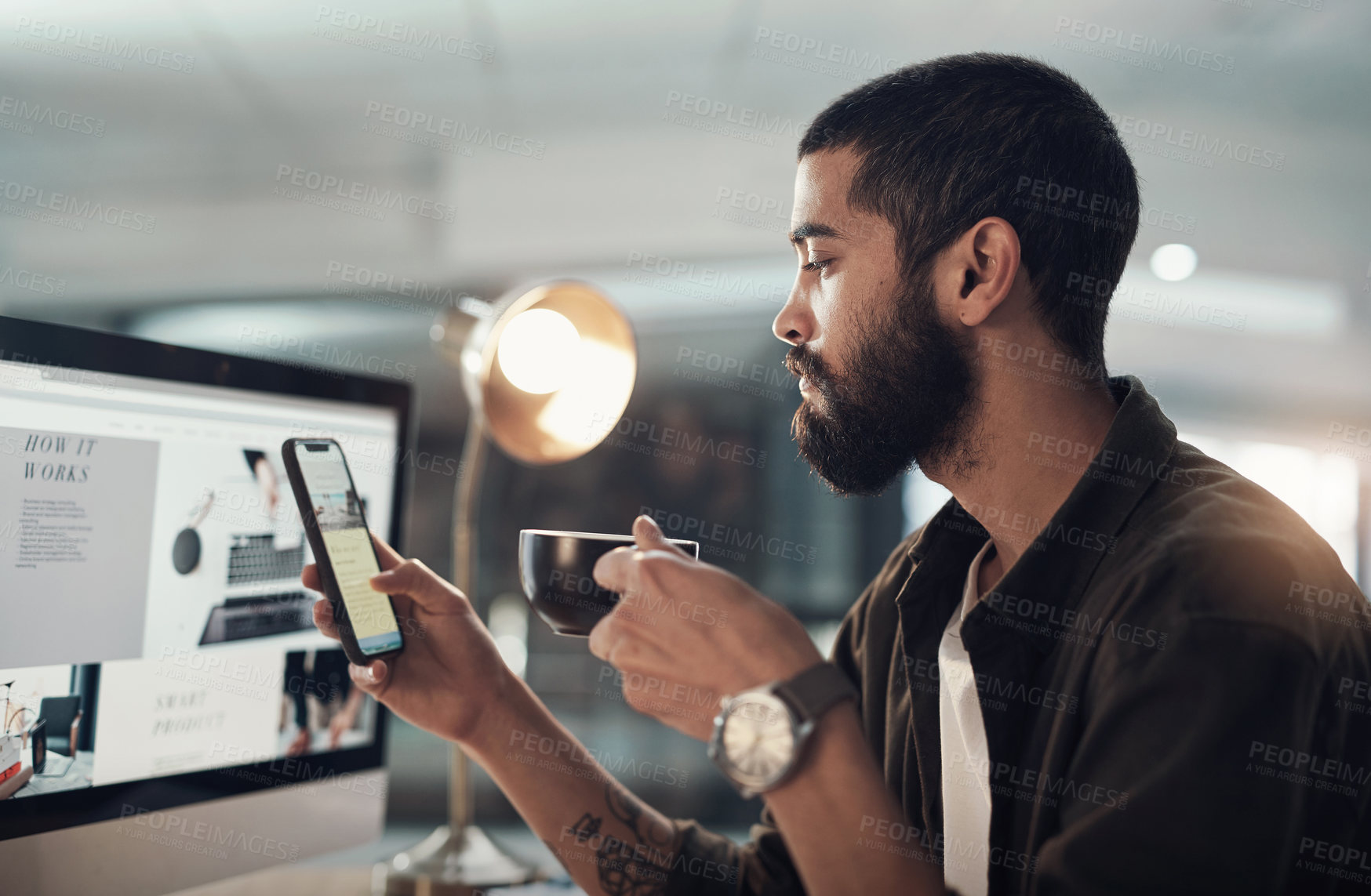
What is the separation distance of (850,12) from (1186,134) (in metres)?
1.34

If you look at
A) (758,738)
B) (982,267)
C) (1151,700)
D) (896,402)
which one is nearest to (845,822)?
(758,738)

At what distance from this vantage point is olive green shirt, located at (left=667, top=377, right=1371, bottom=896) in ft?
2.18

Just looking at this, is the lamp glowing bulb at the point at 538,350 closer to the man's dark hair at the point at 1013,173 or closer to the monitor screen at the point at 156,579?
the monitor screen at the point at 156,579

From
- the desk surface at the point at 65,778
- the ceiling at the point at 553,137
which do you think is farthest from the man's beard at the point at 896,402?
the ceiling at the point at 553,137

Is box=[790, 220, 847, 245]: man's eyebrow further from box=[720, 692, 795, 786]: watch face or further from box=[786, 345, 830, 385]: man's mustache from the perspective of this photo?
box=[720, 692, 795, 786]: watch face

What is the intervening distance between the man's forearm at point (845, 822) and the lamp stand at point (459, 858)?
0.62 meters

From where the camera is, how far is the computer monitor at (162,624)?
0.82 m

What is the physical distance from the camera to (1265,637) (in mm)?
688

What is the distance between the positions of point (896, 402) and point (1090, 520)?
256 mm

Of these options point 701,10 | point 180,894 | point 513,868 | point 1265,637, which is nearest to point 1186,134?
point 701,10

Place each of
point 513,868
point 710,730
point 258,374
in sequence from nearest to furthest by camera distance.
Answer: point 710,730
point 258,374
point 513,868

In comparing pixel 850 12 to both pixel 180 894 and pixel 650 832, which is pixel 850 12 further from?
pixel 180 894

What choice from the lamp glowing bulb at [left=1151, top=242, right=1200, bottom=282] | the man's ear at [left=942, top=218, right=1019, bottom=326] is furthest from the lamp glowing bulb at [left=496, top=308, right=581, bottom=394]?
the lamp glowing bulb at [left=1151, top=242, right=1200, bottom=282]

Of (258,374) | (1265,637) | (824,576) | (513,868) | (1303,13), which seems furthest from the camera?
(824,576)
